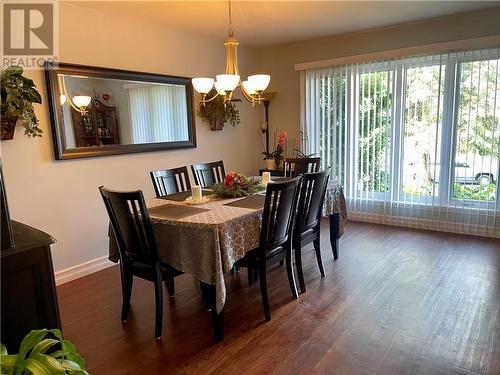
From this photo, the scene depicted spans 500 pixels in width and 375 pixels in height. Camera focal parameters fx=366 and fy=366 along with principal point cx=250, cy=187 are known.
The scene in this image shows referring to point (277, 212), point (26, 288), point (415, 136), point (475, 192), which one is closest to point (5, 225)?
point (26, 288)

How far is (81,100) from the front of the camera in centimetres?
340

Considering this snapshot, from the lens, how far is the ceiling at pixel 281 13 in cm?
344

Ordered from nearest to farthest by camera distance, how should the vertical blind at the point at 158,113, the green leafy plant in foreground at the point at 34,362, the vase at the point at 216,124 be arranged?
the green leafy plant in foreground at the point at 34,362 < the vertical blind at the point at 158,113 < the vase at the point at 216,124

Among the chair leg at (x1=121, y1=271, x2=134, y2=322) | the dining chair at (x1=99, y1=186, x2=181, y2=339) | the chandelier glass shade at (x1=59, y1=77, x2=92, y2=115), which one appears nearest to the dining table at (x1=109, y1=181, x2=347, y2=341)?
the dining chair at (x1=99, y1=186, x2=181, y2=339)

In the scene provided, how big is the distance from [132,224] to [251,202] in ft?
2.98

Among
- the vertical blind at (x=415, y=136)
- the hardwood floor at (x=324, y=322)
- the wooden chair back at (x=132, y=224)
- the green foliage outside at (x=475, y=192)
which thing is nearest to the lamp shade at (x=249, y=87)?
the wooden chair back at (x=132, y=224)

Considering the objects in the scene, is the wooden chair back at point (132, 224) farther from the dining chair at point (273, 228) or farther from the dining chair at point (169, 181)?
the dining chair at point (169, 181)

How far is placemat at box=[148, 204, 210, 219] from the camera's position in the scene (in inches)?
98.0

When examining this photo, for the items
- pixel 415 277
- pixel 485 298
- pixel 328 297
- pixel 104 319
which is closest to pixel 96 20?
pixel 104 319

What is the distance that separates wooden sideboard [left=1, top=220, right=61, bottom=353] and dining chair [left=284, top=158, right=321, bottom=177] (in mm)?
2983

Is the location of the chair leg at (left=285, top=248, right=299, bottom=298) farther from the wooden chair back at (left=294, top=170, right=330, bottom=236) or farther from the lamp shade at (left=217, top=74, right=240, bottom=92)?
the lamp shade at (left=217, top=74, right=240, bottom=92)

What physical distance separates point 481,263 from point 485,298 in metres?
0.78

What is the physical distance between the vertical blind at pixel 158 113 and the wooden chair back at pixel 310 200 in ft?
6.58

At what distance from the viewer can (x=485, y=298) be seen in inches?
108
